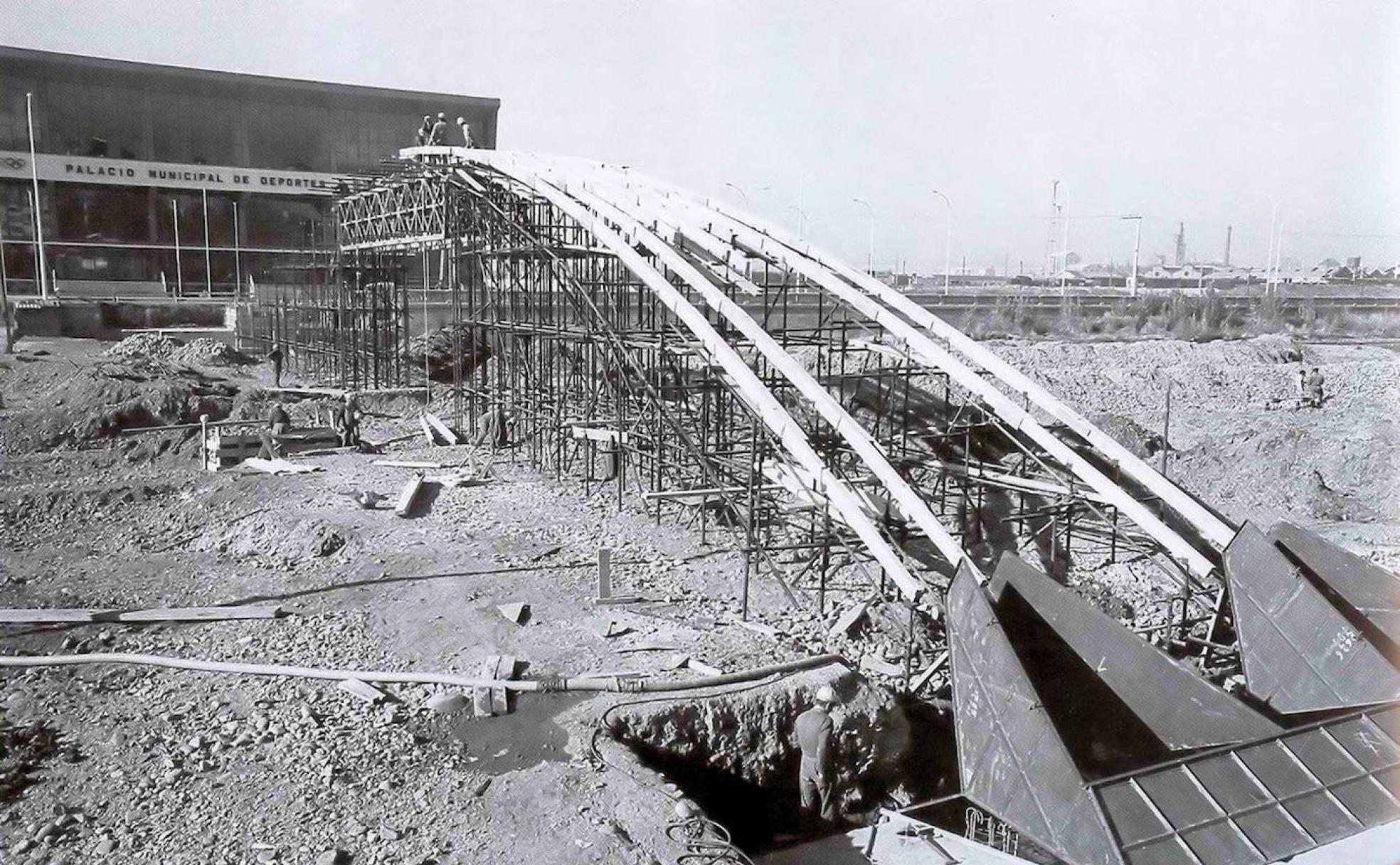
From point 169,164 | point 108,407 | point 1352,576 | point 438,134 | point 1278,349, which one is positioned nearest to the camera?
point 1352,576

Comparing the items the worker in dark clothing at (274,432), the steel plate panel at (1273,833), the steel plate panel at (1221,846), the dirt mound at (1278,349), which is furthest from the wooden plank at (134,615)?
the dirt mound at (1278,349)

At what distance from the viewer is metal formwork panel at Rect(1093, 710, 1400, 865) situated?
26.2 ft

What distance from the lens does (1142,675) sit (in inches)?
396

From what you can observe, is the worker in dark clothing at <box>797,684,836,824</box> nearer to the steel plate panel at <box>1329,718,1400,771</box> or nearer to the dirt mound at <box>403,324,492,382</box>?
the steel plate panel at <box>1329,718,1400,771</box>

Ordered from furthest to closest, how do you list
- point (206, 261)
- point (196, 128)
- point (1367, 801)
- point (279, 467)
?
1. point (206, 261)
2. point (196, 128)
3. point (279, 467)
4. point (1367, 801)

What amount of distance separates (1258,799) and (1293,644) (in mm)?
2816

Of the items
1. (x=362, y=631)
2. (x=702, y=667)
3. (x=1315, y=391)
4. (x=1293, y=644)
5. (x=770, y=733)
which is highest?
(x=1315, y=391)

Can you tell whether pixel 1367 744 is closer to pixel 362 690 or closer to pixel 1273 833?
pixel 1273 833

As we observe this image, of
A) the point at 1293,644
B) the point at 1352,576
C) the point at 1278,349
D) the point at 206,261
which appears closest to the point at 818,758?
the point at 1293,644

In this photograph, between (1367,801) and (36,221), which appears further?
(36,221)

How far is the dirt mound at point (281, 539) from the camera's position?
14.2 metres

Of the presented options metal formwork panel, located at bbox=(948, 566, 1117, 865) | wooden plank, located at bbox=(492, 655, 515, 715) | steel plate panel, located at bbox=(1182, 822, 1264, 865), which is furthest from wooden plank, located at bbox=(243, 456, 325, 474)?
steel plate panel, located at bbox=(1182, 822, 1264, 865)

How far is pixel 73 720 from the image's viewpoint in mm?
9070

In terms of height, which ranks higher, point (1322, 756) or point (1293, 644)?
point (1293, 644)
